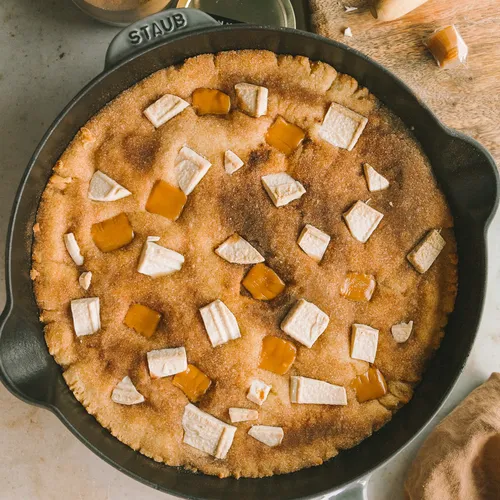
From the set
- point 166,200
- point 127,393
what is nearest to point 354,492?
point 127,393

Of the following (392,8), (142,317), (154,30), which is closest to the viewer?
(154,30)

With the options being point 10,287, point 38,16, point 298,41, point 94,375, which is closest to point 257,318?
point 94,375

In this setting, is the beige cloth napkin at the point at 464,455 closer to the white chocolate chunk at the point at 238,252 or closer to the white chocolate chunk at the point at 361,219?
the white chocolate chunk at the point at 361,219

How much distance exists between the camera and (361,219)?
157 centimetres

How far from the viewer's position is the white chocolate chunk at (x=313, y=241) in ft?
5.09

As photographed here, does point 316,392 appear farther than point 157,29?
Yes

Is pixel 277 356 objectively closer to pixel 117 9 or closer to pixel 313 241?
pixel 313 241

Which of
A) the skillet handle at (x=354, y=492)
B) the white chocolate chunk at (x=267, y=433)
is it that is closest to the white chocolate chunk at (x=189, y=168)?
the white chocolate chunk at (x=267, y=433)

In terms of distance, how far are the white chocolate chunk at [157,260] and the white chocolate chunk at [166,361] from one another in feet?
0.64

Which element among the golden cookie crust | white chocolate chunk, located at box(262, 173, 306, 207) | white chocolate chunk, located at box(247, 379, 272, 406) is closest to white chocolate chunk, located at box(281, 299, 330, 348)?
the golden cookie crust

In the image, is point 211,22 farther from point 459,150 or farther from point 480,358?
point 480,358

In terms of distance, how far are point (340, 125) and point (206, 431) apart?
862 mm

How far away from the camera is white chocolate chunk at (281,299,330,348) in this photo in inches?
60.6

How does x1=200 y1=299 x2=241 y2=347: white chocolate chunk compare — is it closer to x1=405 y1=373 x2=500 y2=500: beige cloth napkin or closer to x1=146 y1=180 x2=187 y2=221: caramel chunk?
x1=146 y1=180 x2=187 y2=221: caramel chunk
